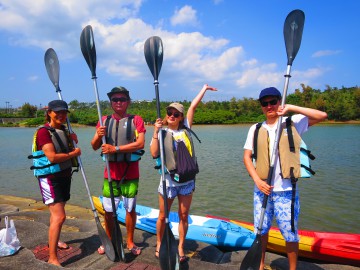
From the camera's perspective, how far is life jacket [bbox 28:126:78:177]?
10.7 feet

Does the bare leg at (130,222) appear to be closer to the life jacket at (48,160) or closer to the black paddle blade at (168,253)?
the black paddle blade at (168,253)

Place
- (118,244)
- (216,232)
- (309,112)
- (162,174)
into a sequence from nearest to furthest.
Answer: (309,112) → (162,174) → (118,244) → (216,232)

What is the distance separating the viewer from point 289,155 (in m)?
2.79

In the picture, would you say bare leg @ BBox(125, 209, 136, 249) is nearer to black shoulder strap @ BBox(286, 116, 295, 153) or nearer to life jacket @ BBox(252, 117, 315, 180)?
life jacket @ BBox(252, 117, 315, 180)

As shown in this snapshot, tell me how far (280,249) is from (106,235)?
8.70 ft

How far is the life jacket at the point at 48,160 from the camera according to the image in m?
3.26

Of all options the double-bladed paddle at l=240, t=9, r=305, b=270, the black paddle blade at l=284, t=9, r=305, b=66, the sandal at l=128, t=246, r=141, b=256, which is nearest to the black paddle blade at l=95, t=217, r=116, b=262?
the sandal at l=128, t=246, r=141, b=256

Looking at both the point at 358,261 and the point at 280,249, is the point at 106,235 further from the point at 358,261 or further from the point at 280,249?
the point at 358,261

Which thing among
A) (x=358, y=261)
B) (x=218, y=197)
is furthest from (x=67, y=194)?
(x=218, y=197)

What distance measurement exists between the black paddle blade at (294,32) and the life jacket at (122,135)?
6.50 ft

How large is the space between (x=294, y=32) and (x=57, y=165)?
3071 mm

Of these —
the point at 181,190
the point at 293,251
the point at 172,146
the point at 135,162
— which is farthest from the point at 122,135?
the point at 293,251

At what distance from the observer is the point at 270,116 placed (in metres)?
2.91

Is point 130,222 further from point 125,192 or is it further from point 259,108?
point 259,108
